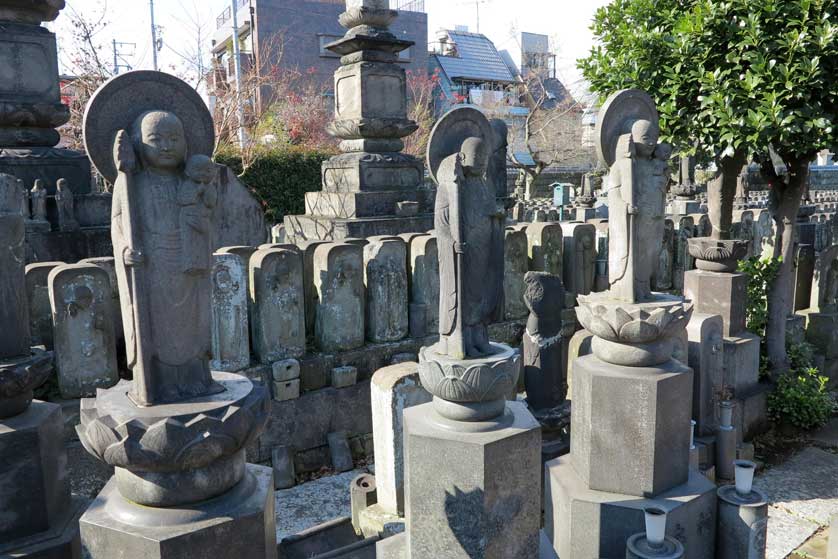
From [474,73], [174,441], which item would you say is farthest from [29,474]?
[474,73]

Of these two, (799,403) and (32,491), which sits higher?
(32,491)

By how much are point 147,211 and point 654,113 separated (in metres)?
2.92

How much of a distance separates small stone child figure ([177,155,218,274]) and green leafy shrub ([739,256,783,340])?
546 centimetres

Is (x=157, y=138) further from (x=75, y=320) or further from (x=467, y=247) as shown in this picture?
(x=75, y=320)

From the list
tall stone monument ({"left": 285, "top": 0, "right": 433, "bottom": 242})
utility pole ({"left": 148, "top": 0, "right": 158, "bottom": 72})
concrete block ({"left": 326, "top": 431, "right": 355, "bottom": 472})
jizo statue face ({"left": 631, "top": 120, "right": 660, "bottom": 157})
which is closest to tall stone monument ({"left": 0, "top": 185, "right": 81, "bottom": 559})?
concrete block ({"left": 326, "top": 431, "right": 355, "bottom": 472})

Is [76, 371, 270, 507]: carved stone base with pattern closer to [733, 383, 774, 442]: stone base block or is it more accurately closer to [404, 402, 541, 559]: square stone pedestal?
[404, 402, 541, 559]: square stone pedestal

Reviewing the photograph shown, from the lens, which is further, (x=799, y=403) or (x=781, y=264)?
(x=781, y=264)

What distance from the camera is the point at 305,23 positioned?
80.8 feet

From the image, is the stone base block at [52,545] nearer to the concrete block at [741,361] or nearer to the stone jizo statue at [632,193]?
the stone jizo statue at [632,193]

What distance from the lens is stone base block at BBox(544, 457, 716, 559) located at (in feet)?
11.2

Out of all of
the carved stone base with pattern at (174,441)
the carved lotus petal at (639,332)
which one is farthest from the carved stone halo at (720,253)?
the carved stone base with pattern at (174,441)

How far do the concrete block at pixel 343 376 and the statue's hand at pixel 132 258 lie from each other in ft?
9.65

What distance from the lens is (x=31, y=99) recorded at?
6.14 metres

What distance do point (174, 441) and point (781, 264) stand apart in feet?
19.4
